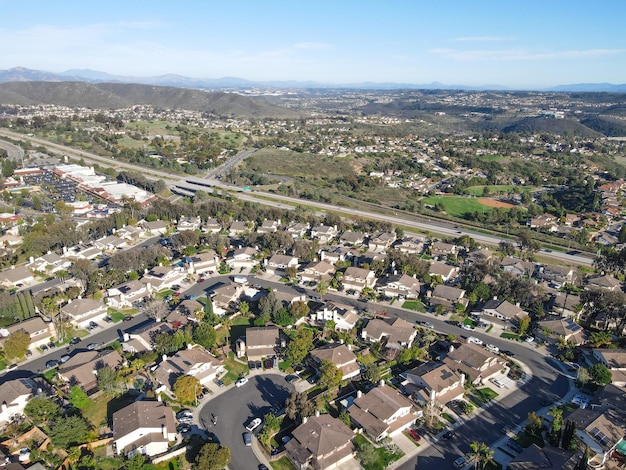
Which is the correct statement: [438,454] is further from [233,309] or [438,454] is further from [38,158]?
[38,158]

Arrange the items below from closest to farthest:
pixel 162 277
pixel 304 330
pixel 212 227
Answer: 1. pixel 304 330
2. pixel 162 277
3. pixel 212 227

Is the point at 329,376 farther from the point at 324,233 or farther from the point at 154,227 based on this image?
the point at 154,227

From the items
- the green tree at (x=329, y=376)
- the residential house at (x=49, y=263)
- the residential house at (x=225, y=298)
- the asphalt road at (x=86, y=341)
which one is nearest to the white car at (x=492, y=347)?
the green tree at (x=329, y=376)

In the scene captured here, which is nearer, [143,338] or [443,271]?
[143,338]

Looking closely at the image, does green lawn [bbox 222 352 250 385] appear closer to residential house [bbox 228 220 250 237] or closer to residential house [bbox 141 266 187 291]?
residential house [bbox 141 266 187 291]

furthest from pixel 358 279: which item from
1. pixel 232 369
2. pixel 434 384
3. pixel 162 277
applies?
pixel 162 277

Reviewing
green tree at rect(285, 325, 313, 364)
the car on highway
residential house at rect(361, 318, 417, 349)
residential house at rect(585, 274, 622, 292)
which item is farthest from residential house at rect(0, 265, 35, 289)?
residential house at rect(585, 274, 622, 292)

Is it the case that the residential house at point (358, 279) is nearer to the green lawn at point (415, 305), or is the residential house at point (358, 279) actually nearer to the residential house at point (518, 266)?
the green lawn at point (415, 305)
